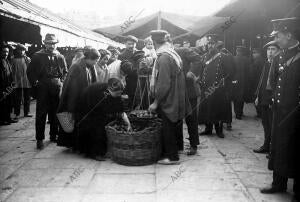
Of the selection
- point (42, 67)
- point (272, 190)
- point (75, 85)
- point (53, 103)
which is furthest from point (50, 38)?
point (272, 190)

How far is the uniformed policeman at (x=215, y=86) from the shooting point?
277 inches

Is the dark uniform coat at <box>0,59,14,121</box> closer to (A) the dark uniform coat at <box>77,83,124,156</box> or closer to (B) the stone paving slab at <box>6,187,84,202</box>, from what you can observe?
(A) the dark uniform coat at <box>77,83,124,156</box>

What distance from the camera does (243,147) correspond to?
20.7 feet

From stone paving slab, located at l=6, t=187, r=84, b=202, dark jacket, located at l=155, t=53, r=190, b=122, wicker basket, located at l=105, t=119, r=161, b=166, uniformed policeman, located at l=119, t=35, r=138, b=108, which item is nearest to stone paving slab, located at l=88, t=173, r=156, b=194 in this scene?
stone paving slab, located at l=6, t=187, r=84, b=202

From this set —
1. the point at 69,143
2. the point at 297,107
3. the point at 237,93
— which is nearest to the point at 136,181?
the point at 69,143

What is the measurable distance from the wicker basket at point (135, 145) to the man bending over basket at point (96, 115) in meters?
0.30

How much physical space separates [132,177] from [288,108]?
2.29 meters

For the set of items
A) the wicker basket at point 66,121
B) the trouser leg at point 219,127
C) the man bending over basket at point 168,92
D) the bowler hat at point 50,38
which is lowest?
the trouser leg at point 219,127

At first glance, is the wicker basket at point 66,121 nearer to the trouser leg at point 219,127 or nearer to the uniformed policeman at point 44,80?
the uniformed policeman at point 44,80

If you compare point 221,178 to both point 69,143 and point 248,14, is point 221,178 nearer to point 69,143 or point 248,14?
point 69,143

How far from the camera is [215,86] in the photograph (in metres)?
7.08

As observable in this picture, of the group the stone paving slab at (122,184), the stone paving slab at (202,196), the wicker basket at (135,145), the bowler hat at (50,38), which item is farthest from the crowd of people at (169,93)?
the stone paving slab at (122,184)

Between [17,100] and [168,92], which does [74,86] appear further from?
[17,100]

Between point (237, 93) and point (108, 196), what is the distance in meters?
5.99
